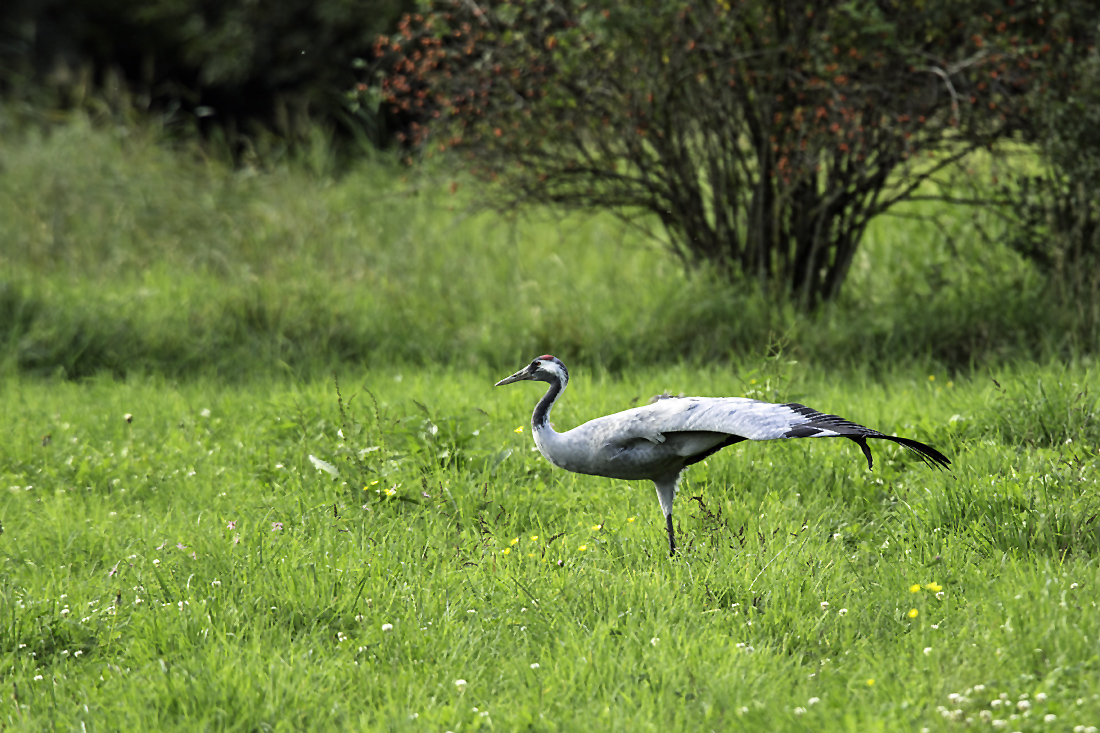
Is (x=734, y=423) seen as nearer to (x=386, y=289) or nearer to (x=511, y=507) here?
(x=511, y=507)

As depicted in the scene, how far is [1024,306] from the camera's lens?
709 cm

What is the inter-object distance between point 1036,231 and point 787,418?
4640 millimetres

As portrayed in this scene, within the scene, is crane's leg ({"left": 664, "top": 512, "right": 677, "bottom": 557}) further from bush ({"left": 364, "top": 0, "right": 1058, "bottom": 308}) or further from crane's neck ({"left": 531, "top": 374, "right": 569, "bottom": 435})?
bush ({"left": 364, "top": 0, "right": 1058, "bottom": 308})

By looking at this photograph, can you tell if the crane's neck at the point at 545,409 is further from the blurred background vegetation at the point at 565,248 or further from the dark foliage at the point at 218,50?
the dark foliage at the point at 218,50

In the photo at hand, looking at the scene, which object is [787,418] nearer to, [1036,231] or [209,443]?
[209,443]

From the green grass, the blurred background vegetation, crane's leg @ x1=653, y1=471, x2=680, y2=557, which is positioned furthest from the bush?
crane's leg @ x1=653, y1=471, x2=680, y2=557

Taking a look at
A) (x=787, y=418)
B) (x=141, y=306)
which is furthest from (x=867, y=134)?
(x=141, y=306)

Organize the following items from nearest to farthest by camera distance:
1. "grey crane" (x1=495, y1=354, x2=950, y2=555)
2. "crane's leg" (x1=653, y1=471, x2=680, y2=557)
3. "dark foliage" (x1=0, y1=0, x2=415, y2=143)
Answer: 1. "grey crane" (x1=495, y1=354, x2=950, y2=555)
2. "crane's leg" (x1=653, y1=471, x2=680, y2=557)
3. "dark foliage" (x1=0, y1=0, x2=415, y2=143)

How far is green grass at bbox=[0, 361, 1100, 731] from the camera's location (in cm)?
323

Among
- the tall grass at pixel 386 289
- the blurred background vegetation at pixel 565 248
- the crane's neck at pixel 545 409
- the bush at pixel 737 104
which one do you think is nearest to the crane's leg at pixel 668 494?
the crane's neck at pixel 545 409

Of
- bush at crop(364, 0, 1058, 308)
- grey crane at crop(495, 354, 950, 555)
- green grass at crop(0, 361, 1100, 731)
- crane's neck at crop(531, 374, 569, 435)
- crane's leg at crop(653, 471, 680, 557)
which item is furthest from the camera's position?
bush at crop(364, 0, 1058, 308)

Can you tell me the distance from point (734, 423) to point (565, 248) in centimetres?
642

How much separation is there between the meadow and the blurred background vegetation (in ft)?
0.16

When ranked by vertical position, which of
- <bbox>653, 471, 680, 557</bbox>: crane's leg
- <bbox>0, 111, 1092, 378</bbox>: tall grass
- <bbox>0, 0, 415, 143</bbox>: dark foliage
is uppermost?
<bbox>0, 0, 415, 143</bbox>: dark foliage
